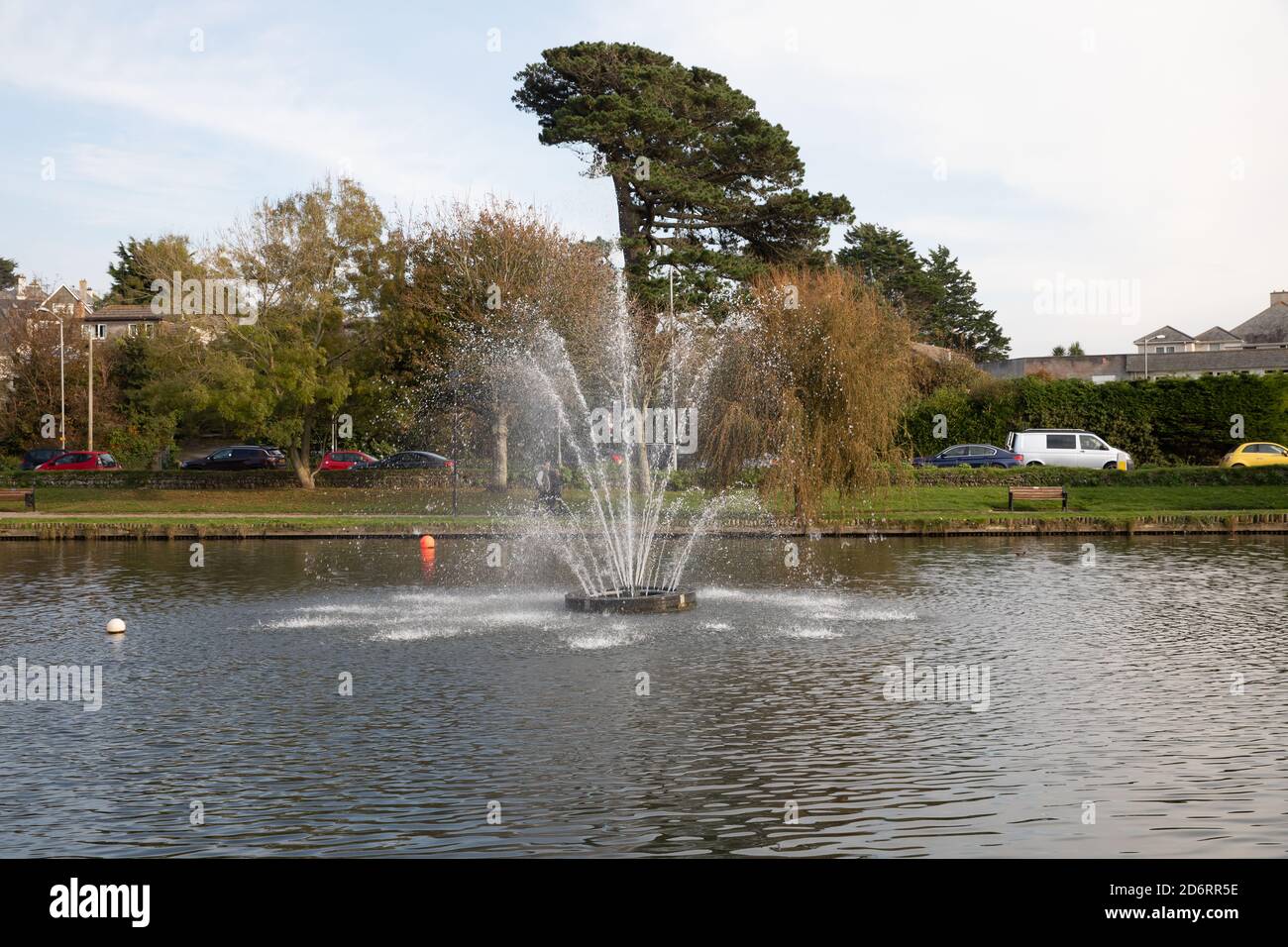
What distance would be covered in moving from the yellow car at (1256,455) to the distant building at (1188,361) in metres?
32.9

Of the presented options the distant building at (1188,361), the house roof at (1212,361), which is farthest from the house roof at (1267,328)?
the house roof at (1212,361)

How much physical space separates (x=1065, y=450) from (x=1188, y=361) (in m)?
49.4

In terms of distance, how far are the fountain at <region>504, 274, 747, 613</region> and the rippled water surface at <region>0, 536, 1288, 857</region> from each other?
54.7 inches

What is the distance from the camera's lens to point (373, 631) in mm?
18969

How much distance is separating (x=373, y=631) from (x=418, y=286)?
36.2m

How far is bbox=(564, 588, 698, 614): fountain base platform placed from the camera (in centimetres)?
2122

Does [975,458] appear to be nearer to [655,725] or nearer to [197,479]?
[197,479]

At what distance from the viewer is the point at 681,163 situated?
190 ft

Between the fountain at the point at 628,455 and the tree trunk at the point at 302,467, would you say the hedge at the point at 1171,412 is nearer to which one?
the fountain at the point at 628,455

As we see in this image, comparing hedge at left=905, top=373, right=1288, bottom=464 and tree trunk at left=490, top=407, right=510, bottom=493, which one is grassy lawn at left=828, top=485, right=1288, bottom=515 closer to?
hedge at left=905, top=373, right=1288, bottom=464

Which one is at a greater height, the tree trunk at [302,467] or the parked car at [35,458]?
the parked car at [35,458]

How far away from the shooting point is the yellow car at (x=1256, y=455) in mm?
52969
